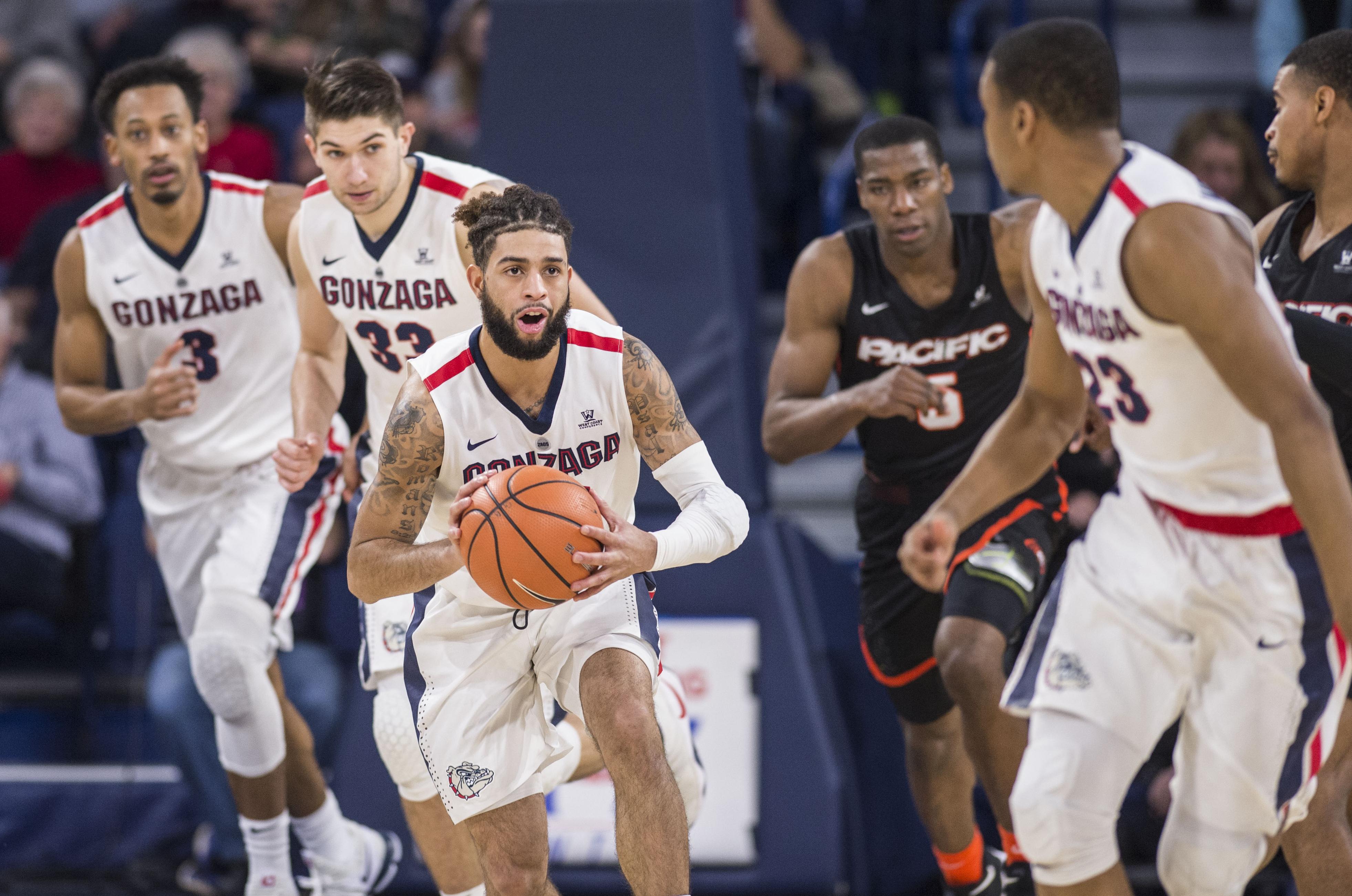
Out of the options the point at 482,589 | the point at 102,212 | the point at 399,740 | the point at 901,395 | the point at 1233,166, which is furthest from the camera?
the point at 1233,166

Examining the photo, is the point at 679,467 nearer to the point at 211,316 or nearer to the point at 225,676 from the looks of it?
the point at 225,676

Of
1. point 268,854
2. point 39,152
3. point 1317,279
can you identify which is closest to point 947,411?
point 1317,279

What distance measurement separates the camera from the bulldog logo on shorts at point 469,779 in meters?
3.98

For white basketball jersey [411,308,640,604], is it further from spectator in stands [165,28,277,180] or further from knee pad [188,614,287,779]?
spectator in stands [165,28,277,180]

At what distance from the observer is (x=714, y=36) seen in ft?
20.5

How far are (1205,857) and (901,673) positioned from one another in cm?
193

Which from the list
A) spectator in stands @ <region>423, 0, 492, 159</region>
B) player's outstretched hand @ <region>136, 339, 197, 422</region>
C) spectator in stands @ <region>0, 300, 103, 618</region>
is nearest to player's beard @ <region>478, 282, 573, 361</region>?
player's outstretched hand @ <region>136, 339, 197, 422</region>

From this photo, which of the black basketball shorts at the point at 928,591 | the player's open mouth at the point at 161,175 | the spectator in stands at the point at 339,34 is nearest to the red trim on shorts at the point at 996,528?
the black basketball shorts at the point at 928,591

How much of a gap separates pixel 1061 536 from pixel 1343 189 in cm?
143

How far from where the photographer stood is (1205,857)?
331 centimetres

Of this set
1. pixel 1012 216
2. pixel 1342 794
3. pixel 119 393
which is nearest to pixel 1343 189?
pixel 1012 216

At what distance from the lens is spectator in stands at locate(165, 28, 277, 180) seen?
7.61 meters

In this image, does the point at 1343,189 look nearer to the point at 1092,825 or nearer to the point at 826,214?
the point at 1092,825

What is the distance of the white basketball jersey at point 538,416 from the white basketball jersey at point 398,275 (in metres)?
0.65
